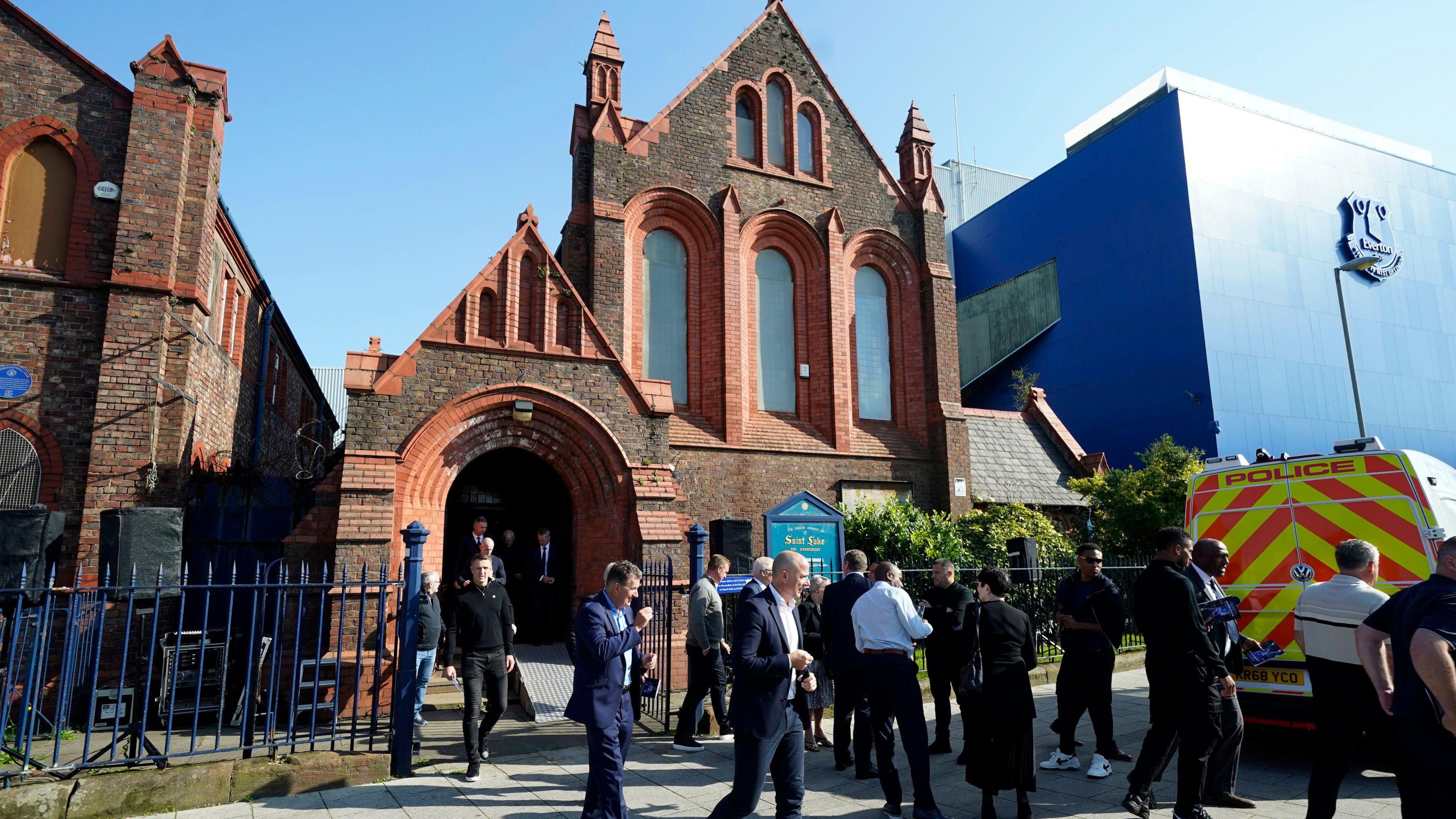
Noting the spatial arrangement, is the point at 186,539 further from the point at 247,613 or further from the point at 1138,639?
the point at 1138,639

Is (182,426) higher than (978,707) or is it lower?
higher

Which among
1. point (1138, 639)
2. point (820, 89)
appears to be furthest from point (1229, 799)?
point (820, 89)

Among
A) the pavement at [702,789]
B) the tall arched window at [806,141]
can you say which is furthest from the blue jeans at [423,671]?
the tall arched window at [806,141]

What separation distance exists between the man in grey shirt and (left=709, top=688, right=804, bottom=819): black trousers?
2789mm

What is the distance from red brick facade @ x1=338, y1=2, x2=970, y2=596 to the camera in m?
11.2

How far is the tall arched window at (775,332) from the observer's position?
16484 mm

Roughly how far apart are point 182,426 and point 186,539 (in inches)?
55.4

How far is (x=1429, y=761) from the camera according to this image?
401 cm

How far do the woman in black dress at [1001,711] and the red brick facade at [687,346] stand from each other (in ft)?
20.6

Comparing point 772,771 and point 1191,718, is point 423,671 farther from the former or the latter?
point 1191,718

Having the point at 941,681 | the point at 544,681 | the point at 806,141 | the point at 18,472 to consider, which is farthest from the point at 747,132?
the point at 18,472

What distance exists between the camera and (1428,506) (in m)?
6.54

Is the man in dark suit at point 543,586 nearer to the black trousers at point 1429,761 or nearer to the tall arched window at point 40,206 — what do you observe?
the tall arched window at point 40,206

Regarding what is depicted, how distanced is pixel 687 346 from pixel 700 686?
347 inches
